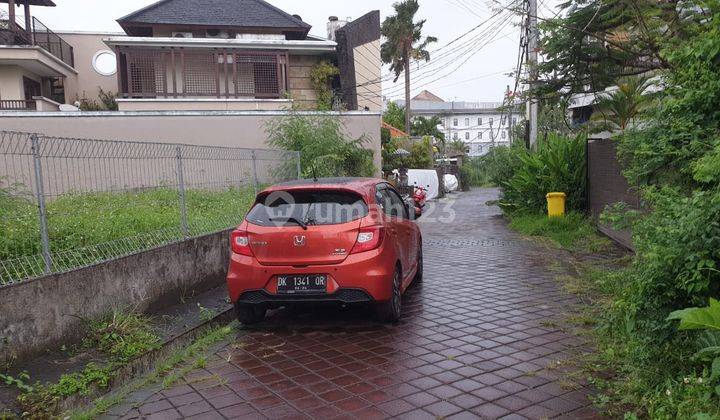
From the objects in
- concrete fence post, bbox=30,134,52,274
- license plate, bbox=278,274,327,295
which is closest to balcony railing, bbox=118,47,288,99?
concrete fence post, bbox=30,134,52,274

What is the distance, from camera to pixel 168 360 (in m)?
4.91

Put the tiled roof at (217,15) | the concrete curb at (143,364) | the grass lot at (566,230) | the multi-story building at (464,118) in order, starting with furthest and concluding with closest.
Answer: the multi-story building at (464,118), the tiled roof at (217,15), the grass lot at (566,230), the concrete curb at (143,364)

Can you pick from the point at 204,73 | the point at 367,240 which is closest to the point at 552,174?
the point at 367,240

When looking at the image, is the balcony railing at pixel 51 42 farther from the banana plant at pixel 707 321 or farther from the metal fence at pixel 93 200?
the banana plant at pixel 707 321

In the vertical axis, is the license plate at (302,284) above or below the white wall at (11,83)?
below

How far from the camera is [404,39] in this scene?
125 feet

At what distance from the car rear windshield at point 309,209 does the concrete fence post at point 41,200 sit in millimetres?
1849

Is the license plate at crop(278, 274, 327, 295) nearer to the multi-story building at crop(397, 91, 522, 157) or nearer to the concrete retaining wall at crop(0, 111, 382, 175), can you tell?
the concrete retaining wall at crop(0, 111, 382, 175)

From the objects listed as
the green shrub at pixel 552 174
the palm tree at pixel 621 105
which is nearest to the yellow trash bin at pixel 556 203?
the green shrub at pixel 552 174

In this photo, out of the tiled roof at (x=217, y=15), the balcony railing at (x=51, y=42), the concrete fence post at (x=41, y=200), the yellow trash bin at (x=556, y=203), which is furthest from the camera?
the balcony railing at (x=51, y=42)

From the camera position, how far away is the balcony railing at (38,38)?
792 inches

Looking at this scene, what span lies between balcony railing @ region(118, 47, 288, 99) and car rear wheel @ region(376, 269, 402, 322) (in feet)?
49.5

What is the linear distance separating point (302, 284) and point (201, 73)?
54.8 ft

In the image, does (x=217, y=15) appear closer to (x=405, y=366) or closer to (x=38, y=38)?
(x=38, y=38)
